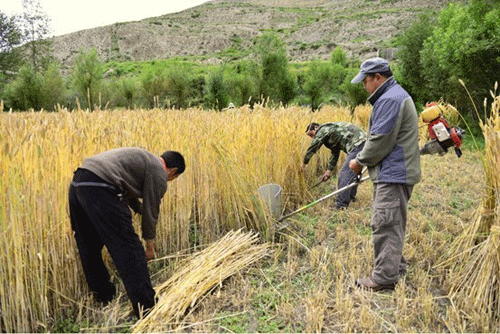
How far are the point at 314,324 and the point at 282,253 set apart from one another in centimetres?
120

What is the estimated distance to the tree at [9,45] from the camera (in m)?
39.6

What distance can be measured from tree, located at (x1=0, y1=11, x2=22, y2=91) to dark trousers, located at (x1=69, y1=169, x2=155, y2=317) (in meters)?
45.4

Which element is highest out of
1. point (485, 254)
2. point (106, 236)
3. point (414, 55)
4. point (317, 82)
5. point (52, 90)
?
point (52, 90)

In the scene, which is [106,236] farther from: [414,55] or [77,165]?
[414,55]

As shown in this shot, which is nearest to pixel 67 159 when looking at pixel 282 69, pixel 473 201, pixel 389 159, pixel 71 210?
pixel 71 210

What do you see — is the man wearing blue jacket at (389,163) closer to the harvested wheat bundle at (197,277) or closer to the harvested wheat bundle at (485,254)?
the harvested wheat bundle at (485,254)

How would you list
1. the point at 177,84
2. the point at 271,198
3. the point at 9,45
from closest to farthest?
the point at 271,198, the point at 177,84, the point at 9,45

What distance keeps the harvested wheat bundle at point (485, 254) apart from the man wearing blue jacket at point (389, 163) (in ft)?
1.52

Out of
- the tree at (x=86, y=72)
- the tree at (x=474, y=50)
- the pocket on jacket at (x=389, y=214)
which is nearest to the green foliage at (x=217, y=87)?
the tree at (x=86, y=72)

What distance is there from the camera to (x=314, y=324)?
7.62ft

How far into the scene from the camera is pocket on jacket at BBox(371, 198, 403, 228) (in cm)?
278

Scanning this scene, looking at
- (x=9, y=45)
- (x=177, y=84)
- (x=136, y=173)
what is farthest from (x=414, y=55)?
(x=9, y=45)

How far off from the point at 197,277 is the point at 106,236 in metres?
0.75

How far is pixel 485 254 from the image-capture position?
2.46m
